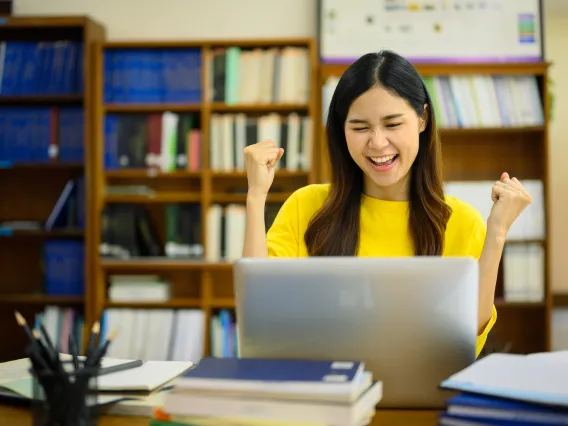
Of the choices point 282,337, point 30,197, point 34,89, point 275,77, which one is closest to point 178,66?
point 275,77

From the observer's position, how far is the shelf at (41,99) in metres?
3.97

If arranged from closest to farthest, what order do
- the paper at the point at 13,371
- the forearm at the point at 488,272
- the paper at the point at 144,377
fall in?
the paper at the point at 144,377 < the paper at the point at 13,371 < the forearm at the point at 488,272

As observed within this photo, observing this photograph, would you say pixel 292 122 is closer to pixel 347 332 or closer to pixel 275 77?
pixel 275 77

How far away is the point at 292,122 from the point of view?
3.85m

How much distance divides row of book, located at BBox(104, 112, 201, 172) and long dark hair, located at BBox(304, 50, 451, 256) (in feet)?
7.04

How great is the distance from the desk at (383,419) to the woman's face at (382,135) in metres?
0.71

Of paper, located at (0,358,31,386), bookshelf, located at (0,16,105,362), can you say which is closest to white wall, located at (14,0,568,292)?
bookshelf, located at (0,16,105,362)

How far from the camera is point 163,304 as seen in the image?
3.96 meters

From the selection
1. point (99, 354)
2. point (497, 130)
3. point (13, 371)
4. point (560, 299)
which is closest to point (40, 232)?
point (497, 130)

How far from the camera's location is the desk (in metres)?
1.09

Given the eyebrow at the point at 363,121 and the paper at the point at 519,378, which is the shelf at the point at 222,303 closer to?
the eyebrow at the point at 363,121

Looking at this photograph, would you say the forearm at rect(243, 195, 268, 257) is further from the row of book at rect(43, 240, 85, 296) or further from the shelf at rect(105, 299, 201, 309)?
the row of book at rect(43, 240, 85, 296)

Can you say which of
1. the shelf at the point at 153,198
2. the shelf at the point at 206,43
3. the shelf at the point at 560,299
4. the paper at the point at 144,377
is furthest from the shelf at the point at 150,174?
the paper at the point at 144,377

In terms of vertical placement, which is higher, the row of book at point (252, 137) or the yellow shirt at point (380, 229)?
the row of book at point (252, 137)
